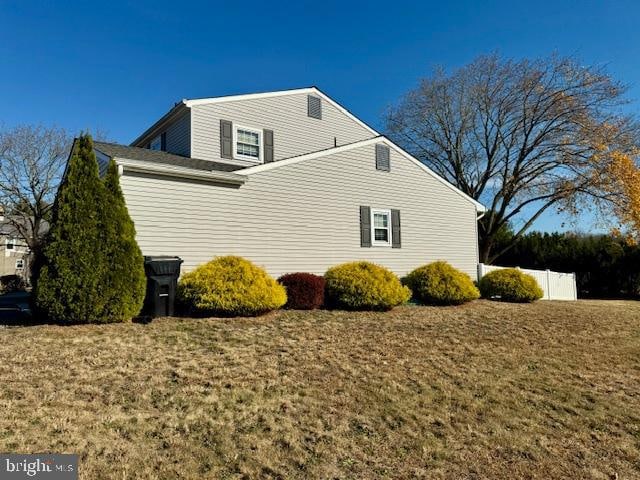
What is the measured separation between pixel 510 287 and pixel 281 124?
9.63 metres

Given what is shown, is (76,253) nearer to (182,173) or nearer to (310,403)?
(182,173)

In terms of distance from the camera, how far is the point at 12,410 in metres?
3.94

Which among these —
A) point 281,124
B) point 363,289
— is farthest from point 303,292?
point 281,124

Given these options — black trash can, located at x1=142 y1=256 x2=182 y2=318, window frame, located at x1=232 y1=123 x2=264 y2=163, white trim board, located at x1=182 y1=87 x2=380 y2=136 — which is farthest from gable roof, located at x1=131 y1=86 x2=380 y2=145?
black trash can, located at x1=142 y1=256 x2=182 y2=318

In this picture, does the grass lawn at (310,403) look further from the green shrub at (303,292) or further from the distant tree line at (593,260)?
the distant tree line at (593,260)

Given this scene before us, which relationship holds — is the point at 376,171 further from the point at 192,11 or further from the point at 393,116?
the point at 393,116

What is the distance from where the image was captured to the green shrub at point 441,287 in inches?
469

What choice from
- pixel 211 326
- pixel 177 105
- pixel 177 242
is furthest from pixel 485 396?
pixel 177 105

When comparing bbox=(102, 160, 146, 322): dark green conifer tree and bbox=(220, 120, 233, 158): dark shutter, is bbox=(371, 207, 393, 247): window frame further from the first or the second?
Answer: bbox=(102, 160, 146, 322): dark green conifer tree

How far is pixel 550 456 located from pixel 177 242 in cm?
830

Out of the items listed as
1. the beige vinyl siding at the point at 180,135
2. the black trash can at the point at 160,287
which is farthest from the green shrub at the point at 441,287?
the beige vinyl siding at the point at 180,135

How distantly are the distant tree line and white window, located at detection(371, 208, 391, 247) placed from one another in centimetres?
1351

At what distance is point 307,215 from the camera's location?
40.0 feet

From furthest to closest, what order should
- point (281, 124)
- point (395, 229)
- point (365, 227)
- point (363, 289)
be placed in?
point (281, 124) → point (395, 229) → point (365, 227) → point (363, 289)
